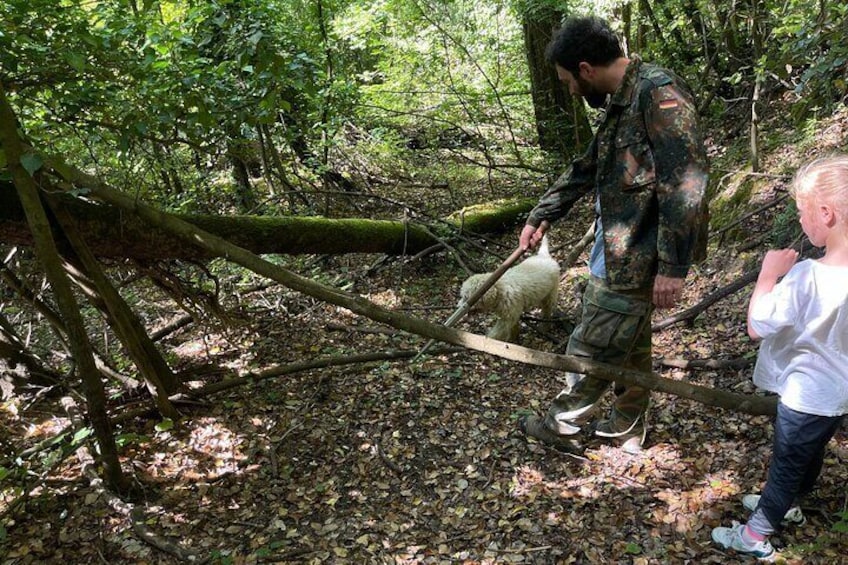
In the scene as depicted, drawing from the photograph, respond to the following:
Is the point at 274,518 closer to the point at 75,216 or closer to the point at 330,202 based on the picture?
the point at 75,216

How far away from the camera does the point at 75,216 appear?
375 cm

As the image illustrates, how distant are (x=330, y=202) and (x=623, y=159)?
671cm

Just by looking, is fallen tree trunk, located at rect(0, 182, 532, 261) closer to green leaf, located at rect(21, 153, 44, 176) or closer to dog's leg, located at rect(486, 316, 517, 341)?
green leaf, located at rect(21, 153, 44, 176)

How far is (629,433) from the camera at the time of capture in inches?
144

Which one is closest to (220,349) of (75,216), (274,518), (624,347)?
(75,216)

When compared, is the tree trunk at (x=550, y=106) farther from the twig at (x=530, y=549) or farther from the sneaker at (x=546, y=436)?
the twig at (x=530, y=549)

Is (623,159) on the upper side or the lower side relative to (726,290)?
upper

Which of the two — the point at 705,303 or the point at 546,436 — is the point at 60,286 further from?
the point at 705,303

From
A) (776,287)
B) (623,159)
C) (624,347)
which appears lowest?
(624,347)

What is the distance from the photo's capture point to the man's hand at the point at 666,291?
2818 mm

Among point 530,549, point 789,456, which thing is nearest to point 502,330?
point 530,549

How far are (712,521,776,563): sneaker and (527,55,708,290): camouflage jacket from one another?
1.36 m

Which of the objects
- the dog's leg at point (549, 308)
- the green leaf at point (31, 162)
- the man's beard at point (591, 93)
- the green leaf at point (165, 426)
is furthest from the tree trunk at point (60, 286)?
the dog's leg at point (549, 308)

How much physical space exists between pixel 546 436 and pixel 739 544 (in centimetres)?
131
